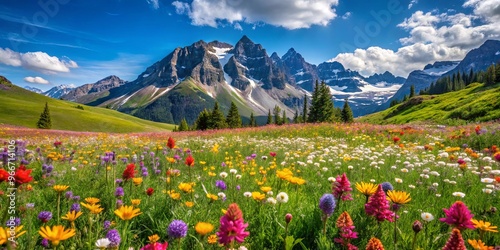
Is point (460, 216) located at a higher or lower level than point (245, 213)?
higher

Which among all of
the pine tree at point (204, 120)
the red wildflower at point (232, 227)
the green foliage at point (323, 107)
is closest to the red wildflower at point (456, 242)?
the red wildflower at point (232, 227)

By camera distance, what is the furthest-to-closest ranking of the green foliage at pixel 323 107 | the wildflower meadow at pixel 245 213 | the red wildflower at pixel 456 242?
the green foliage at pixel 323 107, the wildflower meadow at pixel 245 213, the red wildflower at pixel 456 242

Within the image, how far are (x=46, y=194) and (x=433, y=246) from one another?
193 inches

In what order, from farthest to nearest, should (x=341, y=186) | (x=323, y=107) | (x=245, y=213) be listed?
(x=323, y=107) < (x=245, y=213) < (x=341, y=186)

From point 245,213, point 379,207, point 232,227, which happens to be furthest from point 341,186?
point 232,227

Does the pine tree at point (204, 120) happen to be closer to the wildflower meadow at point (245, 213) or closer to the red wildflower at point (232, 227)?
the wildflower meadow at point (245, 213)

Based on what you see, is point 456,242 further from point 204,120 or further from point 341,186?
point 204,120

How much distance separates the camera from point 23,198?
3.44 meters

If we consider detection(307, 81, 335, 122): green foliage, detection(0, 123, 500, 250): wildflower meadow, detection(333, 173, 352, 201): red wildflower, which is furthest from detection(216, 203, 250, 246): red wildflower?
detection(307, 81, 335, 122): green foliage

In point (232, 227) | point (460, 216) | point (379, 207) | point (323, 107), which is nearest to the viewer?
point (232, 227)

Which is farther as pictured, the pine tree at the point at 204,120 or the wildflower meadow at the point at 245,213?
the pine tree at the point at 204,120

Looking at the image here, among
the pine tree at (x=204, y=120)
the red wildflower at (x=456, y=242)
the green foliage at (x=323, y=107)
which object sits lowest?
the red wildflower at (x=456, y=242)

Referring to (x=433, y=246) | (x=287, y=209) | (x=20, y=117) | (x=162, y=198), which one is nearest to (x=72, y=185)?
(x=162, y=198)

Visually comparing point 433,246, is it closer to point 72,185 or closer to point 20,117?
point 72,185
